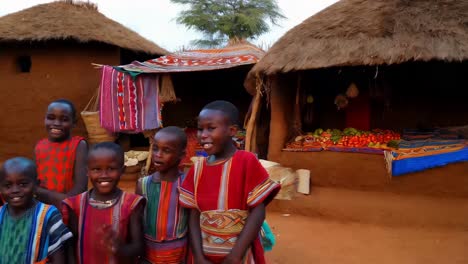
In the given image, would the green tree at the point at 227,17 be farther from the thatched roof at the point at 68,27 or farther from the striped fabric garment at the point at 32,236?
the striped fabric garment at the point at 32,236

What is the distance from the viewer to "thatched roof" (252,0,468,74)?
5.02 meters

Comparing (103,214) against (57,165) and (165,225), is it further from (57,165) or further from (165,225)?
(57,165)

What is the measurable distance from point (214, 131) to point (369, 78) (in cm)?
528

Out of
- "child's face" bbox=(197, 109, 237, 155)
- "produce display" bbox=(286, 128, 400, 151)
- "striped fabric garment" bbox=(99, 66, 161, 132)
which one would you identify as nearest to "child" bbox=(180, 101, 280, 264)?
"child's face" bbox=(197, 109, 237, 155)

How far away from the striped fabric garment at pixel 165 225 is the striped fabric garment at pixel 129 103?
16.9 feet

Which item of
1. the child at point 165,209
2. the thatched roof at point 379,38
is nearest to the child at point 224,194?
the child at point 165,209

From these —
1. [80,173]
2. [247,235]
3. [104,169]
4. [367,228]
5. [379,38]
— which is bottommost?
[367,228]

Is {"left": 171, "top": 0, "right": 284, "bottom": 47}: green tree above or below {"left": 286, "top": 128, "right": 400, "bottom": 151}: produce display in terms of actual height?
above

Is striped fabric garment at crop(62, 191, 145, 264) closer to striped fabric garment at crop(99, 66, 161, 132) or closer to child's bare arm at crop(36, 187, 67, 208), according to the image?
child's bare arm at crop(36, 187, 67, 208)

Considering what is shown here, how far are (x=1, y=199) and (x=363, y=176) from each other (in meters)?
4.41

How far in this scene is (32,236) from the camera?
1880 millimetres

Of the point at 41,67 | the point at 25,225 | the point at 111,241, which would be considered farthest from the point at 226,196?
the point at 41,67

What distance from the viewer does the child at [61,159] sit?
2.53m

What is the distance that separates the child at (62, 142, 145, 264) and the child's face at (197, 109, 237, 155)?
1.47ft
